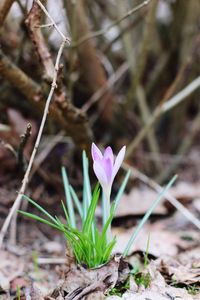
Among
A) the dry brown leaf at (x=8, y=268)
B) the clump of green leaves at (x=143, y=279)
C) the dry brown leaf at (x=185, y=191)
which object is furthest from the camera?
the dry brown leaf at (x=185, y=191)

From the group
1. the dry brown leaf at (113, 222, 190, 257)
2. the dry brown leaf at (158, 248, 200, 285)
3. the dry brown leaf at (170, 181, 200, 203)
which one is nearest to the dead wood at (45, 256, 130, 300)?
the dry brown leaf at (158, 248, 200, 285)

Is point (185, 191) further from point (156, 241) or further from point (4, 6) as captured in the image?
point (4, 6)

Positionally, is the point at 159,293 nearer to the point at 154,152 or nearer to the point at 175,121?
the point at 154,152

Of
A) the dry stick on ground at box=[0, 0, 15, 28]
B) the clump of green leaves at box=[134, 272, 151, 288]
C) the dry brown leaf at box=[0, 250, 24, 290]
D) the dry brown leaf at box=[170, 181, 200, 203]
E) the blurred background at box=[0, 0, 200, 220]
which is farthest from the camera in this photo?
the dry brown leaf at box=[170, 181, 200, 203]

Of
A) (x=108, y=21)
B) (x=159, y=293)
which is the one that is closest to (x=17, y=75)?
(x=159, y=293)

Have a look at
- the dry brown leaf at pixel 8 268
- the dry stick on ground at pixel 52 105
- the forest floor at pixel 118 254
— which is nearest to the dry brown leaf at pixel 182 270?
the forest floor at pixel 118 254

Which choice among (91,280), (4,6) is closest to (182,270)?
(91,280)

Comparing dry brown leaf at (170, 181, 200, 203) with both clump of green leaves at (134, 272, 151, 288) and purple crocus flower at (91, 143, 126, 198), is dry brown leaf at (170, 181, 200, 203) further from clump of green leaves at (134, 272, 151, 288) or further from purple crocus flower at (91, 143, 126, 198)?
purple crocus flower at (91, 143, 126, 198)

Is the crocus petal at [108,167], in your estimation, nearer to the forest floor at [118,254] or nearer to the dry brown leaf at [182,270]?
the forest floor at [118,254]
